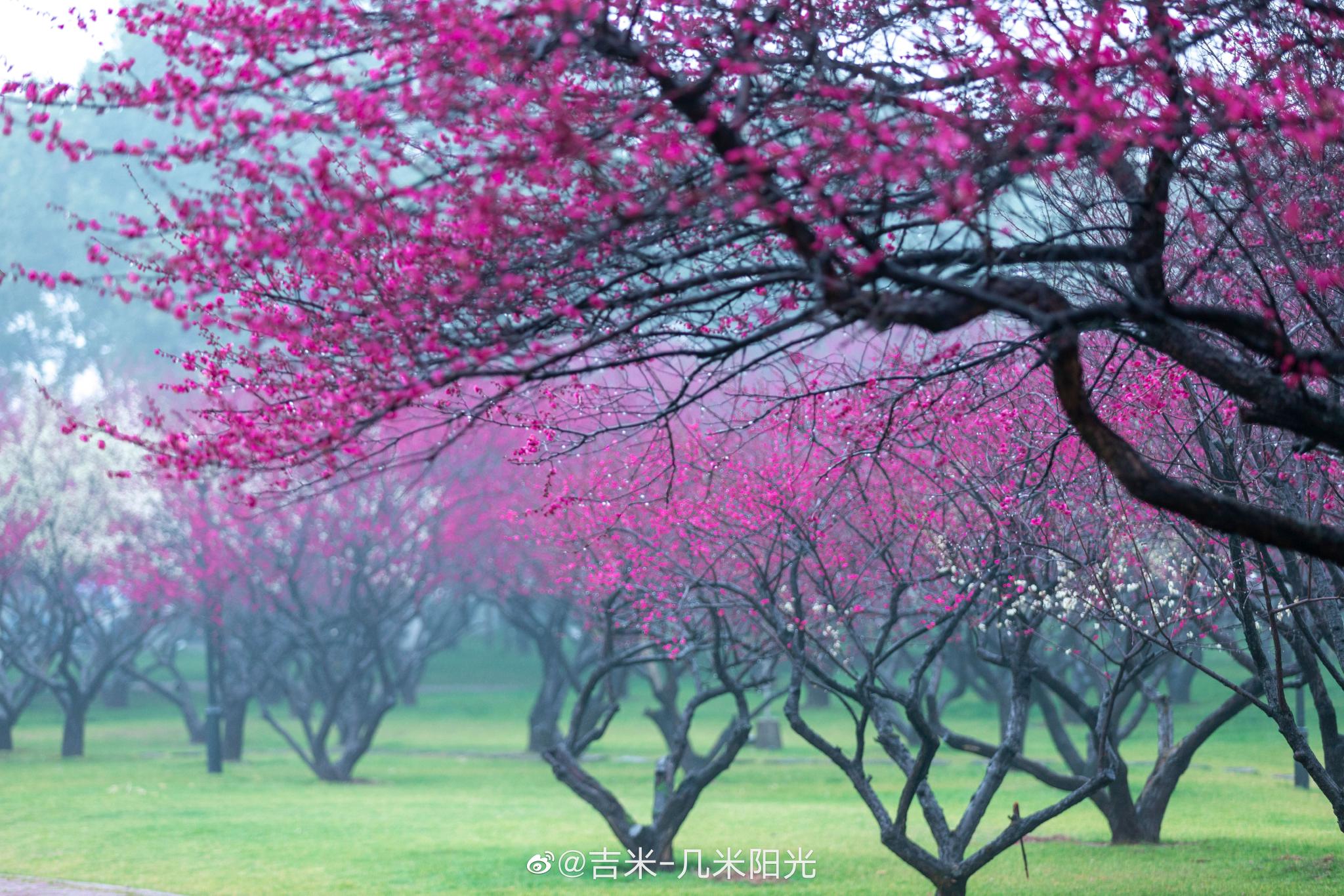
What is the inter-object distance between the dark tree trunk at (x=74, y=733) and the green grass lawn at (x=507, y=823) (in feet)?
1.02

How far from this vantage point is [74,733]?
2969cm

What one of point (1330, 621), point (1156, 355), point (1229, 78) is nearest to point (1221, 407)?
point (1156, 355)

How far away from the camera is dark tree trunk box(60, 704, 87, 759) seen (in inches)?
1166

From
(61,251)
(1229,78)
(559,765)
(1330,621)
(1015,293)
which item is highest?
(61,251)

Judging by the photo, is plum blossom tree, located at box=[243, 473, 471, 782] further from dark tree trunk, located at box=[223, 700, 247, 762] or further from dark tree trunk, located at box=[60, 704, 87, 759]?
dark tree trunk, located at box=[60, 704, 87, 759]

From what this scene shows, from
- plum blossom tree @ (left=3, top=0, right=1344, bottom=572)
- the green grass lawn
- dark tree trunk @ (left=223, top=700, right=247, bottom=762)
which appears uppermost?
plum blossom tree @ (left=3, top=0, right=1344, bottom=572)

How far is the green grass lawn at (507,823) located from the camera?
13.4m

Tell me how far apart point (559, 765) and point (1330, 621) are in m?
8.31

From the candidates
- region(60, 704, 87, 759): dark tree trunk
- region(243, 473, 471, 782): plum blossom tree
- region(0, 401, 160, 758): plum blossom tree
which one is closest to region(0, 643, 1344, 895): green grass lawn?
region(60, 704, 87, 759): dark tree trunk

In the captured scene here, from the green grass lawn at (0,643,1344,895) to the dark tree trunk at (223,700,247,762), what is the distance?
1.32 feet

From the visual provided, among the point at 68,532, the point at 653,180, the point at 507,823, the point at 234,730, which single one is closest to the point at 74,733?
the point at 234,730

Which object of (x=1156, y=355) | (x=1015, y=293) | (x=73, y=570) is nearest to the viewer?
(x=1015, y=293)

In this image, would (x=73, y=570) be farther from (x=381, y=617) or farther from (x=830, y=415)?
(x=830, y=415)

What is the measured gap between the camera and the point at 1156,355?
912cm
